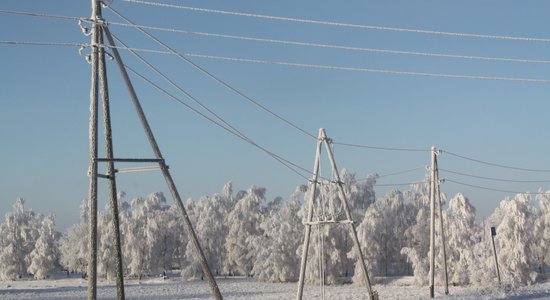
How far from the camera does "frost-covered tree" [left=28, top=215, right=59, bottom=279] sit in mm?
73625

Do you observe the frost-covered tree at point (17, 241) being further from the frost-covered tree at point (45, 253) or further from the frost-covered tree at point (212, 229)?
the frost-covered tree at point (212, 229)

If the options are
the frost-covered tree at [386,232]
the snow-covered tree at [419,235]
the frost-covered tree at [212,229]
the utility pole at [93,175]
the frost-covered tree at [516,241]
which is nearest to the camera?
the utility pole at [93,175]

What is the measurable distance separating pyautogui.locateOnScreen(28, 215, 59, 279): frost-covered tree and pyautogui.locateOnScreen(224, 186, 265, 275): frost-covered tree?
72.6ft

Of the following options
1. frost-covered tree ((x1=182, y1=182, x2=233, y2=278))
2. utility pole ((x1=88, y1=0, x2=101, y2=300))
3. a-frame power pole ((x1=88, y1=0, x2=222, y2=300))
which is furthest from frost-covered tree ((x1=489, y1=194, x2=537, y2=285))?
utility pole ((x1=88, y1=0, x2=101, y2=300))

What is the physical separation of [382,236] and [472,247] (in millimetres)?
10322

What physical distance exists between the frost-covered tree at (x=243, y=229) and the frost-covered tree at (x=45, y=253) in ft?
72.6

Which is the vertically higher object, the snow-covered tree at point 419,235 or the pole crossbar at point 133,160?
the pole crossbar at point 133,160

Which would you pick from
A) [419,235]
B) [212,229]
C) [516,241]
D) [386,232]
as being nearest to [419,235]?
[419,235]

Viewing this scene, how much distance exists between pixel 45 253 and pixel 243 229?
977 inches

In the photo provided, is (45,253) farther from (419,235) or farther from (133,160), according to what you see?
(133,160)

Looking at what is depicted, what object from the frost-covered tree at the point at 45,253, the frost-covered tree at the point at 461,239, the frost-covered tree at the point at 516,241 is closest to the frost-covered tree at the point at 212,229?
the frost-covered tree at the point at 45,253

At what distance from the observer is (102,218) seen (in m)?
72.4

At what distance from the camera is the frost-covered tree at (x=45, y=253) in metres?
73.6

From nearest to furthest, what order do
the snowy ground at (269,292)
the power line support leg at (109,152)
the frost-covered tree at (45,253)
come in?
1. the power line support leg at (109,152)
2. the snowy ground at (269,292)
3. the frost-covered tree at (45,253)
